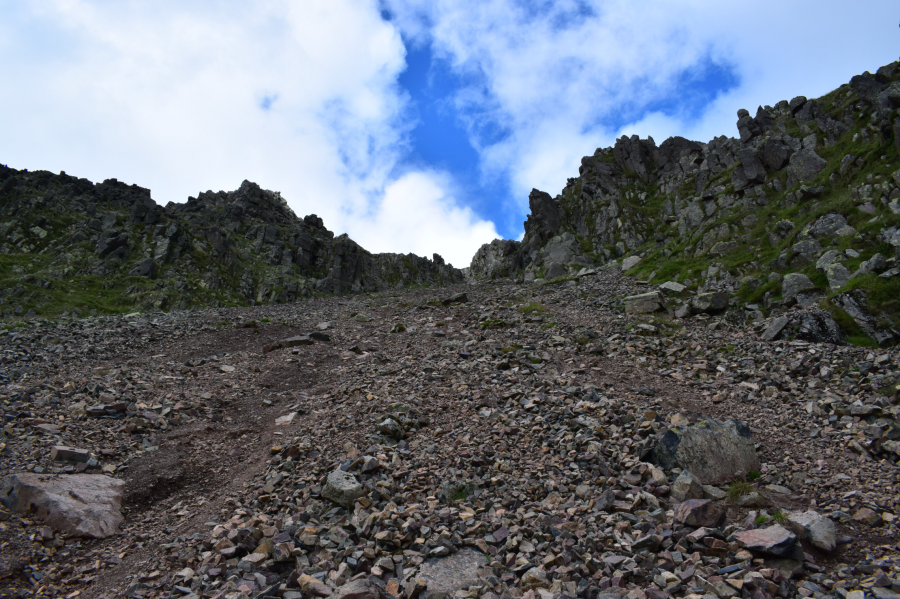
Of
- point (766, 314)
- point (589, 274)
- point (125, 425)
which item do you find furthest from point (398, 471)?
point (589, 274)

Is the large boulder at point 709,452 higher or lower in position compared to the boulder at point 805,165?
lower

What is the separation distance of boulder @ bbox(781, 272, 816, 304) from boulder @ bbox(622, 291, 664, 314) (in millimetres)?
7401

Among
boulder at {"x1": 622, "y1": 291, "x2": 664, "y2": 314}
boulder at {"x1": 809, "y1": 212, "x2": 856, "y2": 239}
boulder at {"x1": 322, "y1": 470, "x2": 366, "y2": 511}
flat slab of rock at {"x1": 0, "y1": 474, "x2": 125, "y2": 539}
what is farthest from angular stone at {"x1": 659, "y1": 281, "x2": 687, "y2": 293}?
flat slab of rock at {"x1": 0, "y1": 474, "x2": 125, "y2": 539}

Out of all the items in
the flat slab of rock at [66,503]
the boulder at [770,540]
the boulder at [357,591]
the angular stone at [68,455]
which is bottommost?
the boulder at [770,540]

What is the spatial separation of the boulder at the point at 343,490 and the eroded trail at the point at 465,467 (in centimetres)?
14

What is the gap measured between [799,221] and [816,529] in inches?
1279

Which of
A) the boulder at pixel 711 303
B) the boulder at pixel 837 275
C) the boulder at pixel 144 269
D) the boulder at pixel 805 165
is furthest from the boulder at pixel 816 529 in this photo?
the boulder at pixel 144 269

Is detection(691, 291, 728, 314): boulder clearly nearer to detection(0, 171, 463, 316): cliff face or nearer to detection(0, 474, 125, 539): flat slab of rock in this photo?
detection(0, 474, 125, 539): flat slab of rock

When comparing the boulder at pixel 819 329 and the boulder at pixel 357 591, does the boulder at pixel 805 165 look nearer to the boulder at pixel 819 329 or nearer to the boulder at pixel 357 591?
the boulder at pixel 819 329

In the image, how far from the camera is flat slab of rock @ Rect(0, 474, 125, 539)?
10.1 m

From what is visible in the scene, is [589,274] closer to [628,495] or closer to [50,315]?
[628,495]

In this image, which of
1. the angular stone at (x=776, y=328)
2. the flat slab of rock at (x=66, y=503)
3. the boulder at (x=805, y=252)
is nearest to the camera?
the flat slab of rock at (x=66, y=503)

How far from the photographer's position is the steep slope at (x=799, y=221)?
2191 centimetres

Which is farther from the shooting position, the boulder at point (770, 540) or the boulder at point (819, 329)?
the boulder at point (819, 329)
